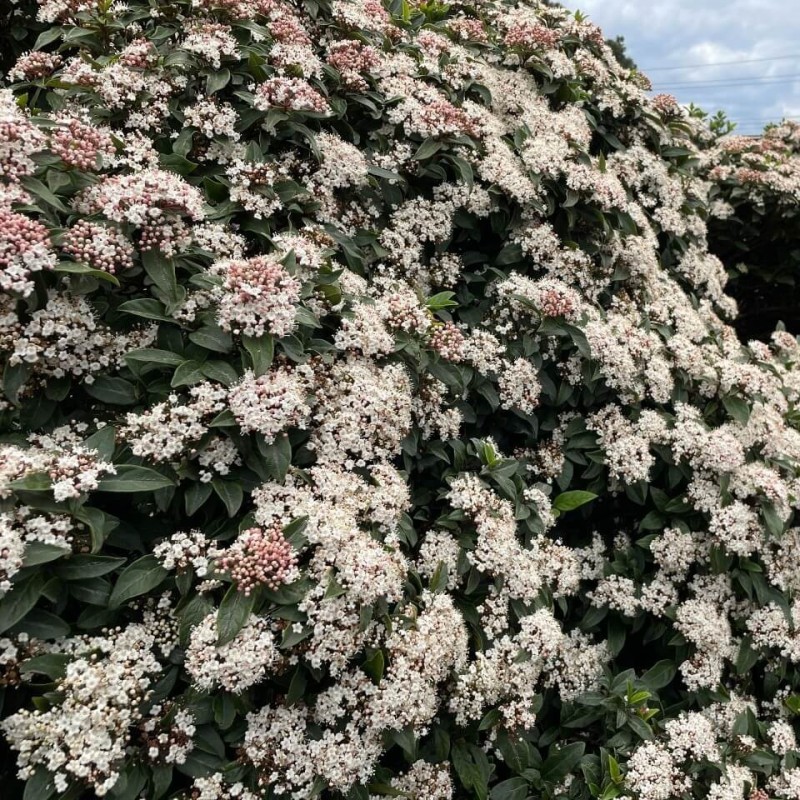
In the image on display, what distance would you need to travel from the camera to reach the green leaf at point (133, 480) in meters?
2.52

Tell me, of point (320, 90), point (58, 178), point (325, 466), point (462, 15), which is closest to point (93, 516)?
point (325, 466)

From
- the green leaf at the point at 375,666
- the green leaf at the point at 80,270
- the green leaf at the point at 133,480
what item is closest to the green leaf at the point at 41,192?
the green leaf at the point at 80,270

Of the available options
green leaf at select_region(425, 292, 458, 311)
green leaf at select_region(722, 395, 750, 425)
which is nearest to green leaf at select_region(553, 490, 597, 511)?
green leaf at select_region(722, 395, 750, 425)

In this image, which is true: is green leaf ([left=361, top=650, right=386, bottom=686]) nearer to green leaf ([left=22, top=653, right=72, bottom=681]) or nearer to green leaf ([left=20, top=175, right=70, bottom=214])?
green leaf ([left=22, top=653, right=72, bottom=681])

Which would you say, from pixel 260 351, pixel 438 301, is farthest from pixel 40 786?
pixel 438 301

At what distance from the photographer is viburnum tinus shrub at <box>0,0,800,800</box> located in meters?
2.55

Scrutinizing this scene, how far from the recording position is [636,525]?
466cm

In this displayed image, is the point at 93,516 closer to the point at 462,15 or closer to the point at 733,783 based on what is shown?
the point at 733,783

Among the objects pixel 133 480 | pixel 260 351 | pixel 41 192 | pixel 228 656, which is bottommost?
pixel 228 656

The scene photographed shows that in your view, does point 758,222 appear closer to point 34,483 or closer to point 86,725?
point 34,483

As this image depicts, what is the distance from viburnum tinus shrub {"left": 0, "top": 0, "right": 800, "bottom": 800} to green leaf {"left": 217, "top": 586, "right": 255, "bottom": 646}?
0.01 m

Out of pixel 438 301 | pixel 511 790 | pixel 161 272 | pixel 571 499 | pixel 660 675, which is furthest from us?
pixel 571 499

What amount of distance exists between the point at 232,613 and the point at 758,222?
329 inches

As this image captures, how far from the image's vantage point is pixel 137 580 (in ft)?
8.50
